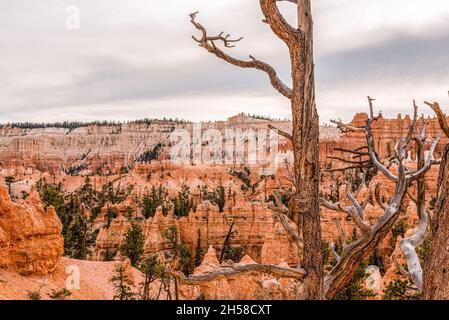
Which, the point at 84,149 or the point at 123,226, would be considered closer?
the point at 123,226

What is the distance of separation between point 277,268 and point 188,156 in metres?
105

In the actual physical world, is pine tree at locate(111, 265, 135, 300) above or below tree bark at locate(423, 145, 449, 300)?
below

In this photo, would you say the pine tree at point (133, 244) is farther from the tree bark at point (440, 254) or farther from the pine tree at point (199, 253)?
the tree bark at point (440, 254)

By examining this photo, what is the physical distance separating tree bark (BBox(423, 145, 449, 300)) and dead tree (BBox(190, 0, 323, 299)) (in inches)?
29.3

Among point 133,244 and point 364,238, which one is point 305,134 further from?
point 133,244

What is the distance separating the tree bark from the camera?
8.23 ft

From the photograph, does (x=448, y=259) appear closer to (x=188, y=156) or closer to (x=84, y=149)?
(x=188, y=156)

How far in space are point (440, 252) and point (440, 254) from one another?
1cm

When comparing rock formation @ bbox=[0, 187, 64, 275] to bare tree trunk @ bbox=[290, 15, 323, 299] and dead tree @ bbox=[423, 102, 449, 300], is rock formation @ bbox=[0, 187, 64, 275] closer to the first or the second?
bare tree trunk @ bbox=[290, 15, 323, 299]

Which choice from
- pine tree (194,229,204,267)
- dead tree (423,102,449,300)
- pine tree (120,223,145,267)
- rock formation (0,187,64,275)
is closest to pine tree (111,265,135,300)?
rock formation (0,187,64,275)

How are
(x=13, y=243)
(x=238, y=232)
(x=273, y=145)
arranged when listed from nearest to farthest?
(x=13, y=243) → (x=238, y=232) → (x=273, y=145)
